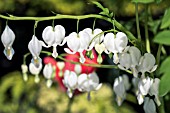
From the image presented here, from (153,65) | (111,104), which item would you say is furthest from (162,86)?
(111,104)

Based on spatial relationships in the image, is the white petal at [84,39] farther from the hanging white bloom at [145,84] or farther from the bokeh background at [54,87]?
the bokeh background at [54,87]

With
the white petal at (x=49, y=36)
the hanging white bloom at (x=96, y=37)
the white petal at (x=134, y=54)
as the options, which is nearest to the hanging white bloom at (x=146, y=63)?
the white petal at (x=134, y=54)

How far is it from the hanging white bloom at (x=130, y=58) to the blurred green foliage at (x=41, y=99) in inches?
62.8

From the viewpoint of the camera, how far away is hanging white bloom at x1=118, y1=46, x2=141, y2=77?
127cm

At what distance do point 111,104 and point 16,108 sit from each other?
582 mm

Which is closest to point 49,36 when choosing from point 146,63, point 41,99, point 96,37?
point 96,37

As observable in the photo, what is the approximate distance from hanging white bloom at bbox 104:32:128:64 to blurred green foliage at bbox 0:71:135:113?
160 cm

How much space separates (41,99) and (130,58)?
74.8 inches

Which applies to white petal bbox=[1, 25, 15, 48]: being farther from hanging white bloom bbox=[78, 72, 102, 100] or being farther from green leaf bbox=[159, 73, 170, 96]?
green leaf bbox=[159, 73, 170, 96]

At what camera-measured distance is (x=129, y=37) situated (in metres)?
1.29

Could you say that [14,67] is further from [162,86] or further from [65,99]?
[162,86]

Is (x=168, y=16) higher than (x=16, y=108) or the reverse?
higher

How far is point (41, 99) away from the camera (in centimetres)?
311

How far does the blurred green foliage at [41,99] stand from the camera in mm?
2982
